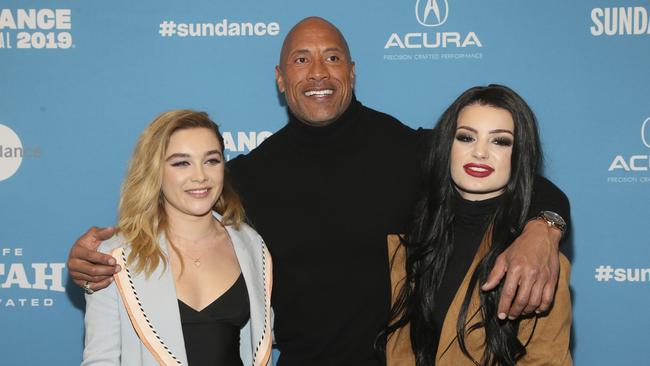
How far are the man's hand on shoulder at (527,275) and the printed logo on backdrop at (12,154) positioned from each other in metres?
2.14

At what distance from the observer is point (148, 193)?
198cm

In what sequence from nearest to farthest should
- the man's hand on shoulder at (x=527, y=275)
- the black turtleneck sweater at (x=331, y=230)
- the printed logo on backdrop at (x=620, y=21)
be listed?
the man's hand on shoulder at (x=527, y=275) < the black turtleneck sweater at (x=331, y=230) < the printed logo on backdrop at (x=620, y=21)

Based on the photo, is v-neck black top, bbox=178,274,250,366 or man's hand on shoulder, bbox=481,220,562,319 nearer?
man's hand on shoulder, bbox=481,220,562,319

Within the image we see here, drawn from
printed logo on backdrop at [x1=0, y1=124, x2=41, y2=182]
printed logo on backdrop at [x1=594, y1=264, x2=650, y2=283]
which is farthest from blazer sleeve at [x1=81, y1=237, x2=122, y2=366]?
printed logo on backdrop at [x1=594, y1=264, x2=650, y2=283]

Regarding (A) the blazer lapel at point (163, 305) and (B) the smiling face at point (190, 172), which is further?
(B) the smiling face at point (190, 172)

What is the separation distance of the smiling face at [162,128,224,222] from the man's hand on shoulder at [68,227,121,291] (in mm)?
263

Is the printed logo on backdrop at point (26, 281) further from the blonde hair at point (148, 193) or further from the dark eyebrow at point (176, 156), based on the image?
the dark eyebrow at point (176, 156)

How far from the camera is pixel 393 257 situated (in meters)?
2.20

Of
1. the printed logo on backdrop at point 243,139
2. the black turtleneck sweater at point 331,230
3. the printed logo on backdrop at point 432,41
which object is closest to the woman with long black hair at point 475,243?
the black turtleneck sweater at point 331,230

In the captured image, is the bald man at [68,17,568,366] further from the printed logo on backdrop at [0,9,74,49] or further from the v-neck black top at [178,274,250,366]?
the printed logo on backdrop at [0,9,74,49]

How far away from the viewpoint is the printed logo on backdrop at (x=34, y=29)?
2861 millimetres

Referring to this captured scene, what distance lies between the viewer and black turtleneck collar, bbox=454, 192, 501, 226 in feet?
6.52

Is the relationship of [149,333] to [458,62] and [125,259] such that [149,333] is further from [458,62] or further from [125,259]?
[458,62]

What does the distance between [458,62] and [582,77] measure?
0.55 meters
